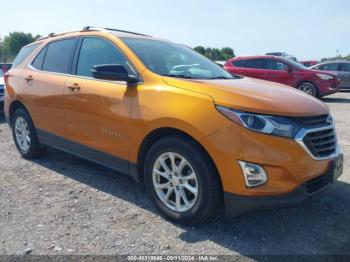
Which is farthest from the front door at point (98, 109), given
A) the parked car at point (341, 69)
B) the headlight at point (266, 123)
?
the parked car at point (341, 69)

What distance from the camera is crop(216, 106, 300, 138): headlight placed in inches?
→ 115

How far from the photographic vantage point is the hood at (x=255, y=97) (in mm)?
3031

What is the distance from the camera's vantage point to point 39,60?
527cm

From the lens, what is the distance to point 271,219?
11.8 feet

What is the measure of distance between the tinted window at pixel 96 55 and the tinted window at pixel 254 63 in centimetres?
980

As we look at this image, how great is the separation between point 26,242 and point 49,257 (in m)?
0.35

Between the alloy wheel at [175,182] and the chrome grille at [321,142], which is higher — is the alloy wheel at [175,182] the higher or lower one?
the lower one

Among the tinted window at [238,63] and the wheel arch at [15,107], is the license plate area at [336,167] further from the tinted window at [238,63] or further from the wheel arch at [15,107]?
the tinted window at [238,63]

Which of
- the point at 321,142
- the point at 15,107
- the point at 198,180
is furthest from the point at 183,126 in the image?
the point at 15,107

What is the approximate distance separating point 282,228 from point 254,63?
10.7 m

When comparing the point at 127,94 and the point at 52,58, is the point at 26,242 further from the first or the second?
the point at 52,58

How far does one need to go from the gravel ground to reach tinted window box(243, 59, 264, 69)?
9.20 metres

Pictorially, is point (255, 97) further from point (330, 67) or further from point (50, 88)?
point (330, 67)

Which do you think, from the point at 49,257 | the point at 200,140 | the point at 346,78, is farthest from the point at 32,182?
the point at 346,78
